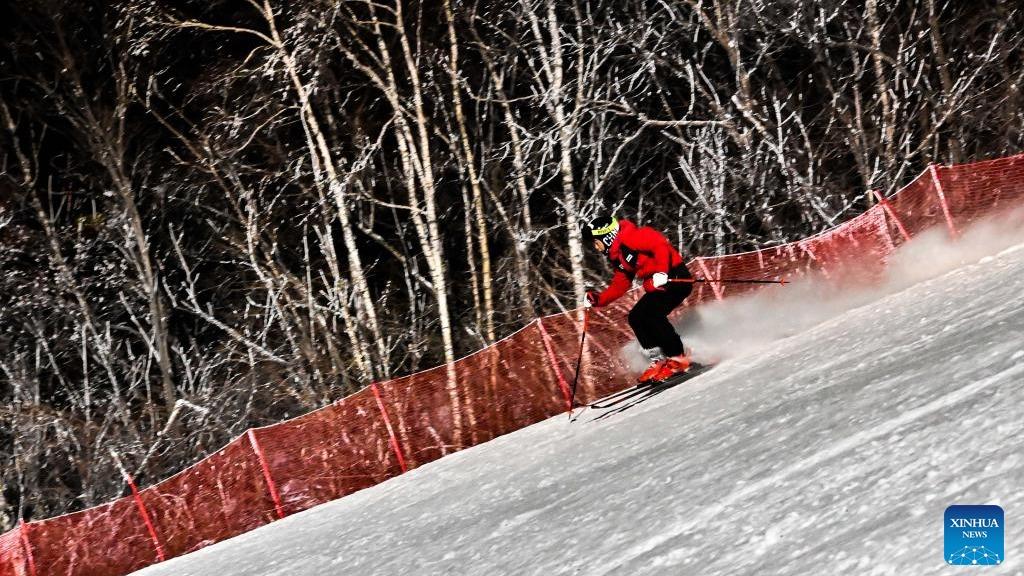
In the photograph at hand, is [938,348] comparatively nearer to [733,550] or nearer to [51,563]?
[733,550]

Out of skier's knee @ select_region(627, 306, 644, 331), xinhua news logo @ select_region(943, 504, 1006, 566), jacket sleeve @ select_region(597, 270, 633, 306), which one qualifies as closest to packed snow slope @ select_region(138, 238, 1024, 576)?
xinhua news logo @ select_region(943, 504, 1006, 566)

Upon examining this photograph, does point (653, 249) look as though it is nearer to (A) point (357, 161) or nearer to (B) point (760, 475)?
(B) point (760, 475)

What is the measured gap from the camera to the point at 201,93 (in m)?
18.0

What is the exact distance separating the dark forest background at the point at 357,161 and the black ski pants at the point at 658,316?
6.31 metres

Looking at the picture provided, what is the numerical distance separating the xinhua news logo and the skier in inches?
232

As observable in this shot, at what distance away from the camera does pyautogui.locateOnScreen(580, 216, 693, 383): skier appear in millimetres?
10281

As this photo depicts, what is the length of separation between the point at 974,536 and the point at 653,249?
6.40 m

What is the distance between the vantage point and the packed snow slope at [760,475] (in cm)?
479

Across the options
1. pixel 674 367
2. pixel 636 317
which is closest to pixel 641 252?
pixel 636 317

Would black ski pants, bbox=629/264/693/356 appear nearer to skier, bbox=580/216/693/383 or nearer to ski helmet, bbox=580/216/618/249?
skier, bbox=580/216/693/383

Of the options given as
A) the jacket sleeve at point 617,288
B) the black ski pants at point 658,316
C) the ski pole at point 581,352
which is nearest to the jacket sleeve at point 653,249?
the black ski pants at point 658,316

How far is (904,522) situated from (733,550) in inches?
35.0

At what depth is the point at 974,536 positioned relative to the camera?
403 cm

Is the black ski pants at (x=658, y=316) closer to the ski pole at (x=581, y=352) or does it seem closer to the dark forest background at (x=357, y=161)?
the ski pole at (x=581, y=352)
